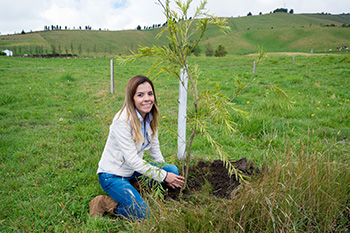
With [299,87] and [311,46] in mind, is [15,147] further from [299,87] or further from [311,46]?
[311,46]

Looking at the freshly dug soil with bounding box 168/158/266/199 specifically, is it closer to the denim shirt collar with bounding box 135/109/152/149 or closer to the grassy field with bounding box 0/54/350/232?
the grassy field with bounding box 0/54/350/232

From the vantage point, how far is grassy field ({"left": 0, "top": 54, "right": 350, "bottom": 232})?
179cm

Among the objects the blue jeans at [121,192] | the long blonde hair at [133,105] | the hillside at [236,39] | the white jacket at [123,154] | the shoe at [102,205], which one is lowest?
the shoe at [102,205]

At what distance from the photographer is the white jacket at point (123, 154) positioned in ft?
7.93

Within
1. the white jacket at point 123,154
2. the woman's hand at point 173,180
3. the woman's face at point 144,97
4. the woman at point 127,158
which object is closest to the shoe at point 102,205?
the woman at point 127,158

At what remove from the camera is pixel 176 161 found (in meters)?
3.32

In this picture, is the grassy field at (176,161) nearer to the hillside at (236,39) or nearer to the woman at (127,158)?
the woman at (127,158)

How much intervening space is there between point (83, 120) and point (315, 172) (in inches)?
187

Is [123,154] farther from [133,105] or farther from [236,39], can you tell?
[236,39]

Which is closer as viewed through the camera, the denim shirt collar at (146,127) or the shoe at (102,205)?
the shoe at (102,205)

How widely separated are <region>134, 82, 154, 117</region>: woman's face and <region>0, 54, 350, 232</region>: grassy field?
367 mm

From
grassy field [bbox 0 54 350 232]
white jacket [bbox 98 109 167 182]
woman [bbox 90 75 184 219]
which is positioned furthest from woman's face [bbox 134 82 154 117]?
grassy field [bbox 0 54 350 232]

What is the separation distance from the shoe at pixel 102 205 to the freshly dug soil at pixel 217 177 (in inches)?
24.0

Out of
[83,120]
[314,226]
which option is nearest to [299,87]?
[83,120]
